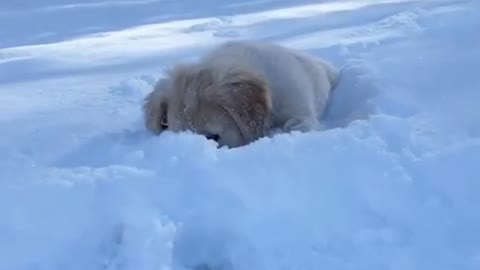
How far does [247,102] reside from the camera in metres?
3.11

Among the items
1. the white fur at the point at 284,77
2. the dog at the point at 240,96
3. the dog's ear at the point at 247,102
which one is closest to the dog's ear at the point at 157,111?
the dog at the point at 240,96

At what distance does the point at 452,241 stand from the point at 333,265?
0.35m

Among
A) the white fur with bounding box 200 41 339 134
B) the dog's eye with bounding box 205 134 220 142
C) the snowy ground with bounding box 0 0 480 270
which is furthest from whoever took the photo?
the white fur with bounding box 200 41 339 134

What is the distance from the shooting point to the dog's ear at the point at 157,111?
11.0 feet

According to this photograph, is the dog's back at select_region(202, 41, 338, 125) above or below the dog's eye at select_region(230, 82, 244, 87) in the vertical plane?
below

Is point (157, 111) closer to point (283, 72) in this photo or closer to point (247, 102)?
point (247, 102)

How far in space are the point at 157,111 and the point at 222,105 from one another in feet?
1.23

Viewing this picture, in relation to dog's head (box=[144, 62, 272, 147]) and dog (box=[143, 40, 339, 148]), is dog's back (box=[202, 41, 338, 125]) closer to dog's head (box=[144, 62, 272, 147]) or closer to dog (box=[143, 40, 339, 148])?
dog (box=[143, 40, 339, 148])

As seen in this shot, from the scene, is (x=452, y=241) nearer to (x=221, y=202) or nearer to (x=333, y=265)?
(x=333, y=265)

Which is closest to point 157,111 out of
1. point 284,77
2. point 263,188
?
point 284,77

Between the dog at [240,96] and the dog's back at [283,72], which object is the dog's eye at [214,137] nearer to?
the dog at [240,96]

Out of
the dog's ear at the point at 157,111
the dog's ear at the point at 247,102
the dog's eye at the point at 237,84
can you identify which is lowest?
the dog's ear at the point at 157,111

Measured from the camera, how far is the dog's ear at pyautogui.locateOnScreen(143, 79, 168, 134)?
335 cm

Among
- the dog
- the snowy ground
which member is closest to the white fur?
the dog
